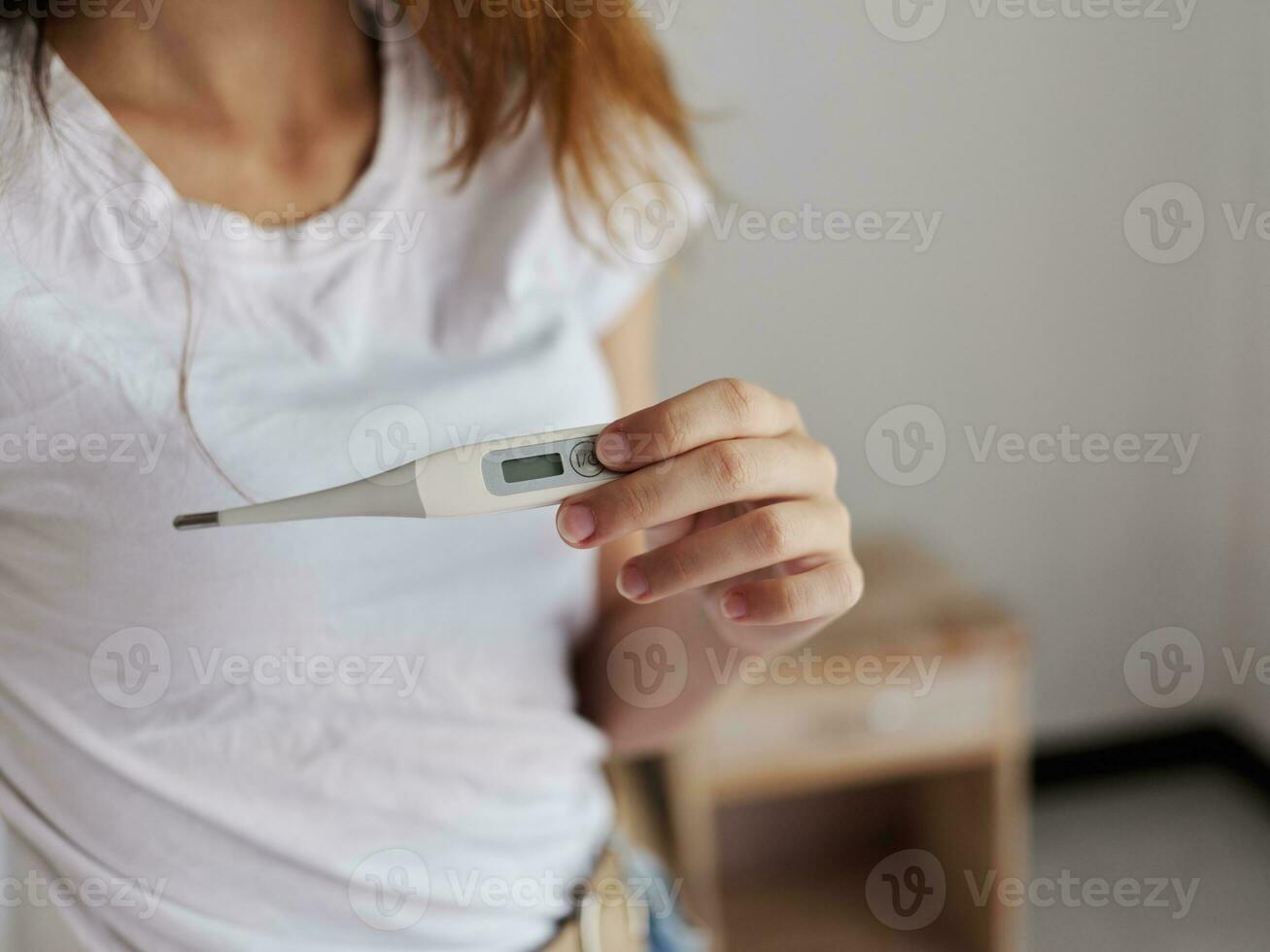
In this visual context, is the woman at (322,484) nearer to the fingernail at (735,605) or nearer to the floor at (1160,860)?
Result: the fingernail at (735,605)

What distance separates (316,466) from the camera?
1.54 feet

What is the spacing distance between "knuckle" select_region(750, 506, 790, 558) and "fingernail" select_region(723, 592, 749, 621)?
0.11ft

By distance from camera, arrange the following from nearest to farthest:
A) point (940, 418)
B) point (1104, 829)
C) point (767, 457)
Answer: point (767, 457)
point (940, 418)
point (1104, 829)

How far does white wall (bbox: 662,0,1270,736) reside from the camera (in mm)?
1204

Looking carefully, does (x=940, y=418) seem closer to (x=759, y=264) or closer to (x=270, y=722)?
(x=759, y=264)

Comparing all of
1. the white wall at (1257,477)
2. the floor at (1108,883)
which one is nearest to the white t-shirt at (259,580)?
the floor at (1108,883)

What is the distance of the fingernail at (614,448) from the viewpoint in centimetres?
40

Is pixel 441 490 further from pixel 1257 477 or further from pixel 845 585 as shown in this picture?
pixel 1257 477

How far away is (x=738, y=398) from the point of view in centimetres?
42

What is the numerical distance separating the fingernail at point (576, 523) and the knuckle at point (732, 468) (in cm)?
5

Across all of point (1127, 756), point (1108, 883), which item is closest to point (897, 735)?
point (1108, 883)

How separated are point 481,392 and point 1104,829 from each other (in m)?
1.33

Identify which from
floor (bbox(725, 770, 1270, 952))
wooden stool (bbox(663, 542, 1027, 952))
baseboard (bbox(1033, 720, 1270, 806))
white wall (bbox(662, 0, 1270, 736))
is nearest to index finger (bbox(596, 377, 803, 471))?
wooden stool (bbox(663, 542, 1027, 952))

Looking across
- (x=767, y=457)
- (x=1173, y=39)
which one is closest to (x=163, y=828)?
(x=767, y=457)
